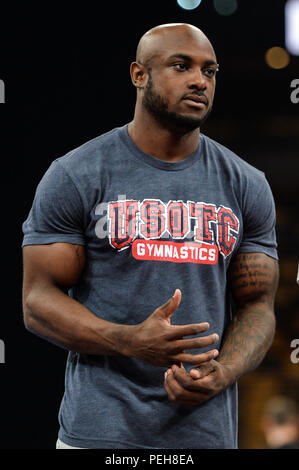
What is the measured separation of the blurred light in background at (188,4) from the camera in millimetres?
3063

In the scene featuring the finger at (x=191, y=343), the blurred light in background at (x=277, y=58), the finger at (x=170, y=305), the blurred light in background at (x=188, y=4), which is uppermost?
the blurred light in background at (x=188, y=4)

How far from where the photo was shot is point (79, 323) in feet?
5.86

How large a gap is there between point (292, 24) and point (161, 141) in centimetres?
186

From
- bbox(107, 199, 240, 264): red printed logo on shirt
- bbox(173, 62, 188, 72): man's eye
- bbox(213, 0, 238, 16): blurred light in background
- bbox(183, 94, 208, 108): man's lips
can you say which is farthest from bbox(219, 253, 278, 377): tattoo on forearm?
bbox(213, 0, 238, 16): blurred light in background

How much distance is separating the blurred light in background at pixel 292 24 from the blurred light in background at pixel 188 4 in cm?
57

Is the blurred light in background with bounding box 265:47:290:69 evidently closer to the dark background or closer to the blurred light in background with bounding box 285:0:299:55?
the blurred light in background with bounding box 285:0:299:55

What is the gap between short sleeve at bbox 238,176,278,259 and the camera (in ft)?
6.55

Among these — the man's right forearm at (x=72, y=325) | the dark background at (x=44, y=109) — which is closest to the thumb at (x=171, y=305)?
the man's right forearm at (x=72, y=325)

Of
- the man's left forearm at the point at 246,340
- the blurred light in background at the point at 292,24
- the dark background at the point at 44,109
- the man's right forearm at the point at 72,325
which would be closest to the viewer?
the man's right forearm at the point at 72,325

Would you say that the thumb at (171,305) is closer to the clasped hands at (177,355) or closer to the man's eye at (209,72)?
the clasped hands at (177,355)

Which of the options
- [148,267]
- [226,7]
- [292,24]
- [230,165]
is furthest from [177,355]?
[292,24]

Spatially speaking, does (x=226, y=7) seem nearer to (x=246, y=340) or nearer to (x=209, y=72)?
(x=209, y=72)

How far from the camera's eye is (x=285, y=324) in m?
3.68
